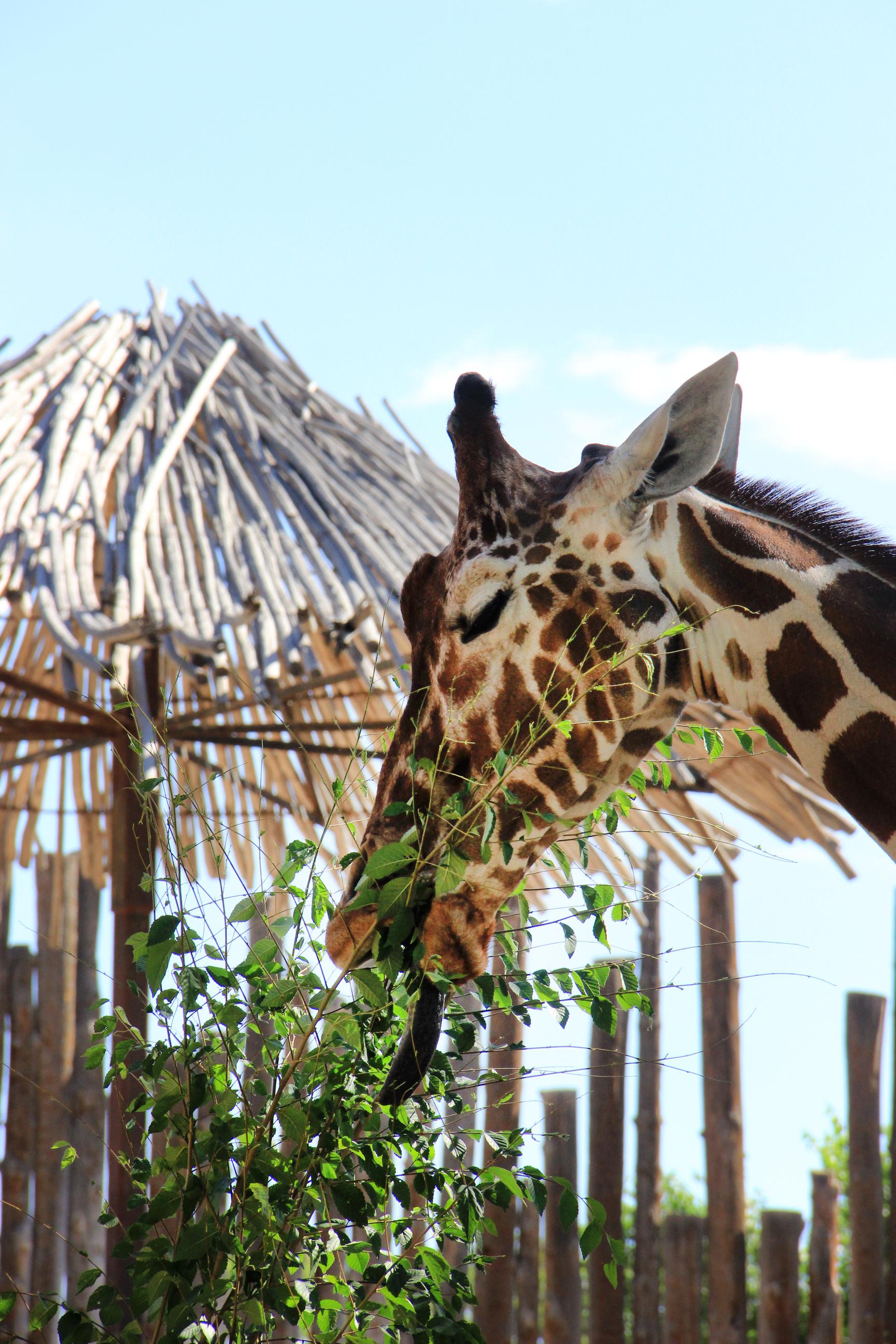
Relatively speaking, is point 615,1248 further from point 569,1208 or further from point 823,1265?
point 823,1265

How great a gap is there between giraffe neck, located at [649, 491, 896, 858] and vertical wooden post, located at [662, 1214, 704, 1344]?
2.85m

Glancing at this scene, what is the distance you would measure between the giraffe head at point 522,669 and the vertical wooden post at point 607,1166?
230 centimetres

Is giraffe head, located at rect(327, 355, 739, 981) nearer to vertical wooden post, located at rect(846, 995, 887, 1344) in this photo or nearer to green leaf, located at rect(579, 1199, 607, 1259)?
green leaf, located at rect(579, 1199, 607, 1259)

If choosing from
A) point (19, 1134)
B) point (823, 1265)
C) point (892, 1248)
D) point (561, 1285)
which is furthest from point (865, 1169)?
point (19, 1134)

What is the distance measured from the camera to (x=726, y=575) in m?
1.69

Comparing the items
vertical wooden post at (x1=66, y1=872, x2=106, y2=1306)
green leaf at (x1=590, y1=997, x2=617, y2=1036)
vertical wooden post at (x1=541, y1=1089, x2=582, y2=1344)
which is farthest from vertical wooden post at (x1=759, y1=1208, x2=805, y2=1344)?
green leaf at (x1=590, y1=997, x2=617, y2=1036)

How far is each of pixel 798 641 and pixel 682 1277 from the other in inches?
120

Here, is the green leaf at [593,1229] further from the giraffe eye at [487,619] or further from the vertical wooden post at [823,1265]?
the vertical wooden post at [823,1265]

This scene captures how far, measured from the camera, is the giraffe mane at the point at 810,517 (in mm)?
1693

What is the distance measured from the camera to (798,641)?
1648 millimetres

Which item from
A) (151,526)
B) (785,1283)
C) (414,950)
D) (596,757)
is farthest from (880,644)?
(785,1283)

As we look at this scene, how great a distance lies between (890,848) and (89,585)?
2.52 metres

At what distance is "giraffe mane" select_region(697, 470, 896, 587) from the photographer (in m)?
1.69

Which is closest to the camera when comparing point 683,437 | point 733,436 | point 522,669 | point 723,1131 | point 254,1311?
point 254,1311
